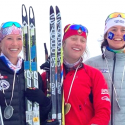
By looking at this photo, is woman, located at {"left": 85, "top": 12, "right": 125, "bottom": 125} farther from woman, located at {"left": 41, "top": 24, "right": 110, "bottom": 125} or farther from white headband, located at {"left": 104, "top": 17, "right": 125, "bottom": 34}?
woman, located at {"left": 41, "top": 24, "right": 110, "bottom": 125}

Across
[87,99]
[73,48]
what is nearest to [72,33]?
[73,48]

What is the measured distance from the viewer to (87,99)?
3225 millimetres

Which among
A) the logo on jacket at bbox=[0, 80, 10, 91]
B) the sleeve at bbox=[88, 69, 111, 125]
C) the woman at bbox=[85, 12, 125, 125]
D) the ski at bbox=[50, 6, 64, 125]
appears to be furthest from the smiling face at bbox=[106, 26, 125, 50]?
the logo on jacket at bbox=[0, 80, 10, 91]

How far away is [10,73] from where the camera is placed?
3.08 metres

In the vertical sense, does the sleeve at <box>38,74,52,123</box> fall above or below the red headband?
below

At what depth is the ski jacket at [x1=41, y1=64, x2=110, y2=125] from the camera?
10.2 ft

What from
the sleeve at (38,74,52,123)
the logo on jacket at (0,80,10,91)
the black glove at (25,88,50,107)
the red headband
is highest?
the red headband

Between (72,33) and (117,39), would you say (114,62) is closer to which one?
(117,39)

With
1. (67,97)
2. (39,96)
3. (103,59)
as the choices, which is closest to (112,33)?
(103,59)

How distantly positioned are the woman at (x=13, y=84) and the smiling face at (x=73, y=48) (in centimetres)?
46

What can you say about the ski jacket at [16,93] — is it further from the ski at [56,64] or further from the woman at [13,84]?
the ski at [56,64]

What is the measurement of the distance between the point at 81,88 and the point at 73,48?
498 millimetres

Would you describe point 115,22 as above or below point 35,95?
above

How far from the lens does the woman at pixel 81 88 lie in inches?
124
